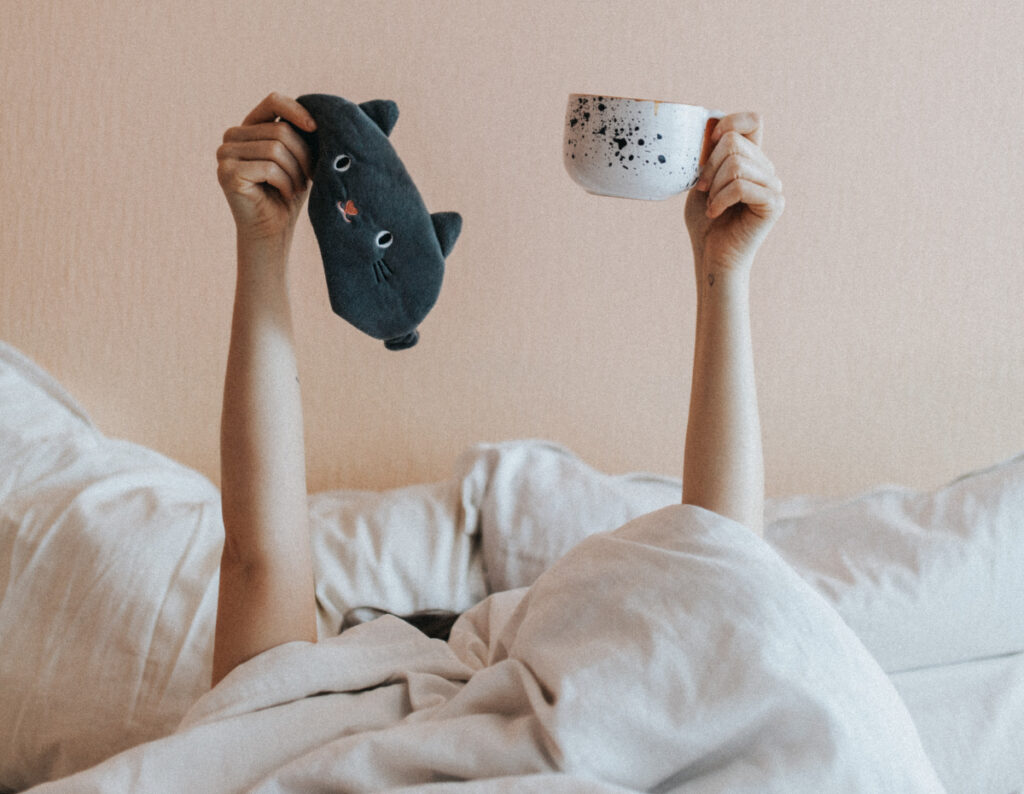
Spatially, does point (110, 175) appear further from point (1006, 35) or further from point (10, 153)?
point (1006, 35)

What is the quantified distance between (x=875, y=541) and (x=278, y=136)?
74 cm

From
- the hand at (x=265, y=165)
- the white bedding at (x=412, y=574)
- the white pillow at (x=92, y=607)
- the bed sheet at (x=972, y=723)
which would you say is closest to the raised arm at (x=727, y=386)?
the white bedding at (x=412, y=574)

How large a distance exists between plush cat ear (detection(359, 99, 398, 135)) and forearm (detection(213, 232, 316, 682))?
138 mm

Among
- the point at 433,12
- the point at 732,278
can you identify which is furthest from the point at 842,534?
the point at 433,12

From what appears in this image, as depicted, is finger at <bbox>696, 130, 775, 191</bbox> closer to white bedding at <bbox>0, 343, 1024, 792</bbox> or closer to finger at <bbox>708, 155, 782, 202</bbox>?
finger at <bbox>708, 155, 782, 202</bbox>

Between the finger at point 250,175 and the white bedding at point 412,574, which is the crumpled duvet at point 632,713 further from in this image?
the finger at point 250,175

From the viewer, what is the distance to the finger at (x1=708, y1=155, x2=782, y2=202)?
735mm

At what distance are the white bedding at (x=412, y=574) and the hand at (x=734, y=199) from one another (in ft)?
1.03

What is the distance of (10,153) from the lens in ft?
3.84

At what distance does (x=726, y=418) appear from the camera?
811 millimetres

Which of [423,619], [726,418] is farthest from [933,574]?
[423,619]

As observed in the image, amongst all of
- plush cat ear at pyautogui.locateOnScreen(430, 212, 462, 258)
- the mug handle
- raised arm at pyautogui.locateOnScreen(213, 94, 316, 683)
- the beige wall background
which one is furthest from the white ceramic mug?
the beige wall background

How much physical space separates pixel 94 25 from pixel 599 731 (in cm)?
106

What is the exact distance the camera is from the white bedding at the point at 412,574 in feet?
2.91
